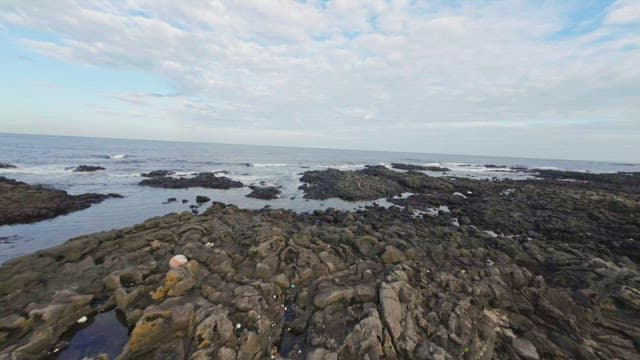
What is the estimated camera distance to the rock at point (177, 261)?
10.9 meters

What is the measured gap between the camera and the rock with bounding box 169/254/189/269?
10898mm

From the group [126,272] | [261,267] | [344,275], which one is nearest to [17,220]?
[126,272]

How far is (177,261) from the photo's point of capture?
36.1 ft

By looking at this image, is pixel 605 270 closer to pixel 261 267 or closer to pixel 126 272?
pixel 261 267

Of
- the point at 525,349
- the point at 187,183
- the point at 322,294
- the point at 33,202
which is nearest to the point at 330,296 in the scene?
the point at 322,294

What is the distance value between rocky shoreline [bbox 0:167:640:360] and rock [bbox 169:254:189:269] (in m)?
0.07

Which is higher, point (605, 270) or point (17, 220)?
point (605, 270)

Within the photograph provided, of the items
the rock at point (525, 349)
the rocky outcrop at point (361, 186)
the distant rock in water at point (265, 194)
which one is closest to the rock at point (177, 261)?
the rock at point (525, 349)

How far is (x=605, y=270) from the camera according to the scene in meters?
12.1

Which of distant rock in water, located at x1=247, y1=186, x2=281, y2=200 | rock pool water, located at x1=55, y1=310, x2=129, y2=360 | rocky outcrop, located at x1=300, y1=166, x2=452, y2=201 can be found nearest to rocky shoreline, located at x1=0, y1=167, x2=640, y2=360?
rock pool water, located at x1=55, y1=310, x2=129, y2=360

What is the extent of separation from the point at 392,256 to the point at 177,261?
853 cm

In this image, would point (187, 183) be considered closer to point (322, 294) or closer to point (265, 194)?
point (265, 194)

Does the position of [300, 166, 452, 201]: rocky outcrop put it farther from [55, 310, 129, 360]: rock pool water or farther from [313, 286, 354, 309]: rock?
[55, 310, 129, 360]: rock pool water

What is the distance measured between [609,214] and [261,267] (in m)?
28.3
